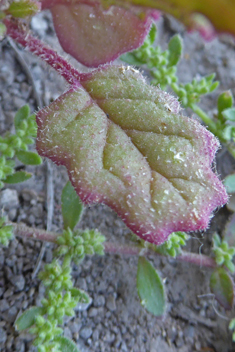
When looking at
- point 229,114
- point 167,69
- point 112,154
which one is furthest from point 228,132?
point 112,154

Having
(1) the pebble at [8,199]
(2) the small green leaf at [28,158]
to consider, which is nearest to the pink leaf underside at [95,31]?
(2) the small green leaf at [28,158]

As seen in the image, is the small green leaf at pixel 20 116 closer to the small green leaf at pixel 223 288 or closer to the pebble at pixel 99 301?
the pebble at pixel 99 301

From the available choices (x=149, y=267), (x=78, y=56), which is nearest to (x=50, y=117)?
(x=78, y=56)

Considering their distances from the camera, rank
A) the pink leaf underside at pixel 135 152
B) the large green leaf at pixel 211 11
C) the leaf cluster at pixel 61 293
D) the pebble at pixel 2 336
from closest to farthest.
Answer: the large green leaf at pixel 211 11
the pink leaf underside at pixel 135 152
the leaf cluster at pixel 61 293
the pebble at pixel 2 336

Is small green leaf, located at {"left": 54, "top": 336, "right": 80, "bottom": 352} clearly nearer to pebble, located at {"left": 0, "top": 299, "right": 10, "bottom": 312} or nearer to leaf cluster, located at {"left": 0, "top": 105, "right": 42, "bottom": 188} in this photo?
pebble, located at {"left": 0, "top": 299, "right": 10, "bottom": 312}

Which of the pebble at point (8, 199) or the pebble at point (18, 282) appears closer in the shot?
the pebble at point (18, 282)

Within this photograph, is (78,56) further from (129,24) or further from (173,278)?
→ (173,278)

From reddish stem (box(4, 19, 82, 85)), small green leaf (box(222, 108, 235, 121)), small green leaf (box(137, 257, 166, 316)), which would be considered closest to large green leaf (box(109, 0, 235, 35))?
reddish stem (box(4, 19, 82, 85))
